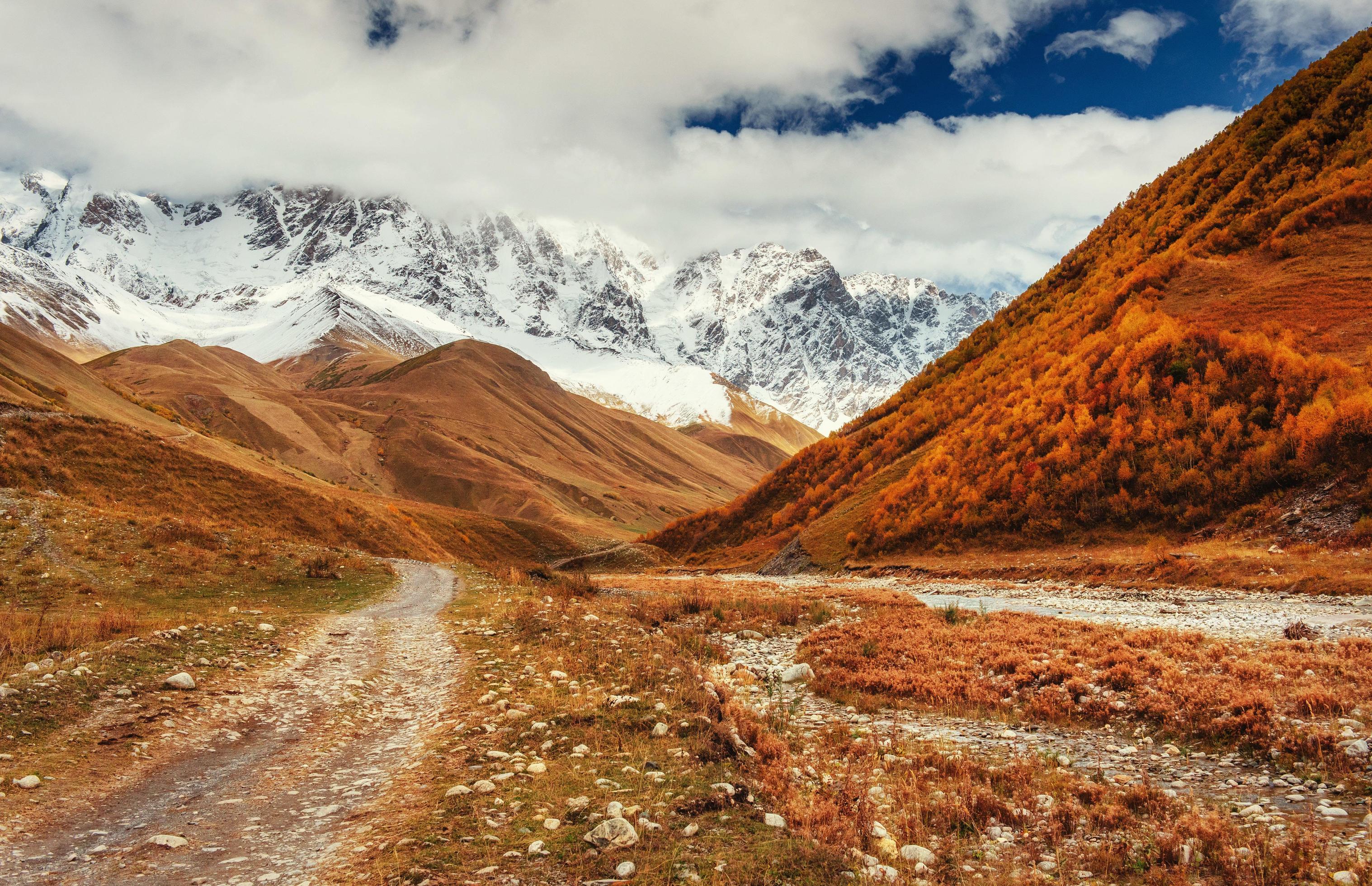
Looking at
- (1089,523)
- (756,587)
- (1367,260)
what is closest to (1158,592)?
(1089,523)

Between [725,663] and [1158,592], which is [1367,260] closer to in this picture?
[1158,592]

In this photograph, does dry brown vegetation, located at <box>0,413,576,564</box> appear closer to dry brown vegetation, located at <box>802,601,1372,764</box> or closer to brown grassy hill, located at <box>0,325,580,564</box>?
brown grassy hill, located at <box>0,325,580,564</box>

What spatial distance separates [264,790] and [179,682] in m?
4.79

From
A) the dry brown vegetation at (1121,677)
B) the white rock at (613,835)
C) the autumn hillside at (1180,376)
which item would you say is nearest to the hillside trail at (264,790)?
the white rock at (613,835)

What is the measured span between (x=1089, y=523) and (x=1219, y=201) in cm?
3201

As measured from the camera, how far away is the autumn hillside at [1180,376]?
32.1 meters

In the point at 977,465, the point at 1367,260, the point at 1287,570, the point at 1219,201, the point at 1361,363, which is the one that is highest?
the point at 1219,201

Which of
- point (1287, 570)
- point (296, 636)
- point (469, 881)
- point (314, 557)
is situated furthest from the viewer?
point (314, 557)

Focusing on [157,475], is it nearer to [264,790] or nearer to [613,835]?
[264,790]

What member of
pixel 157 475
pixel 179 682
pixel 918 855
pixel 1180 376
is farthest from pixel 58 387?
pixel 1180 376

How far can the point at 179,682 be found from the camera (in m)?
12.0

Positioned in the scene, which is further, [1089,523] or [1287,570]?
[1089,523]

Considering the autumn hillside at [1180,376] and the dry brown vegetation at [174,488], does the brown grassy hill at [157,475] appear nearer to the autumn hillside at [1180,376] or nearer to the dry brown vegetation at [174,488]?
the dry brown vegetation at [174,488]

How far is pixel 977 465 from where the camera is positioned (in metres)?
45.4
